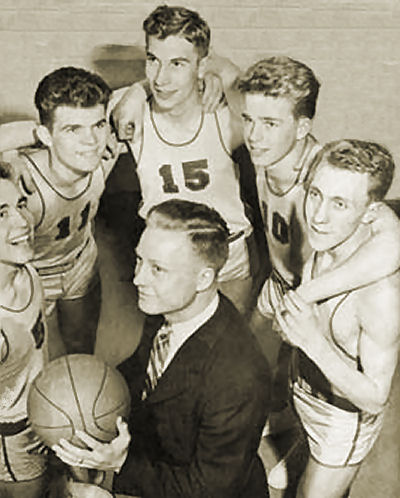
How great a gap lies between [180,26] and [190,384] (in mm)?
1081

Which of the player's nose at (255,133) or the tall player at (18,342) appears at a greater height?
the player's nose at (255,133)

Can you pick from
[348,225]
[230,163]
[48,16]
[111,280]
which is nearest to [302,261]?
[348,225]

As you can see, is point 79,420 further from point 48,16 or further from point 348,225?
point 48,16

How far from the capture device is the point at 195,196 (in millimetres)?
2830

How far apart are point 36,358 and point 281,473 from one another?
88 cm

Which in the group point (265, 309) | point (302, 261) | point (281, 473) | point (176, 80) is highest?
point (176, 80)

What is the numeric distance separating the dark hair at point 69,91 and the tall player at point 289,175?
0.44m

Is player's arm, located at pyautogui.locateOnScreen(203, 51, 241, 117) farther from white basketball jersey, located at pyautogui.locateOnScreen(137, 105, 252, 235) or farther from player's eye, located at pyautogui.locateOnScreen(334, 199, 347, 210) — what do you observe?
player's eye, located at pyautogui.locateOnScreen(334, 199, 347, 210)

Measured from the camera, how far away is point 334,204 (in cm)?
267

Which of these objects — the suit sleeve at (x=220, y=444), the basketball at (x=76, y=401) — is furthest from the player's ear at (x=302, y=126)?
the basketball at (x=76, y=401)

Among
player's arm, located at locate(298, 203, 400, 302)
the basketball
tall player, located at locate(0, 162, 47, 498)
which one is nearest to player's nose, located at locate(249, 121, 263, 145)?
player's arm, located at locate(298, 203, 400, 302)

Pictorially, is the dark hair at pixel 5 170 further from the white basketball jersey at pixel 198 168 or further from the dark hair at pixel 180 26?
the dark hair at pixel 180 26

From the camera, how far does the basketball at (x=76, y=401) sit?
2730 millimetres

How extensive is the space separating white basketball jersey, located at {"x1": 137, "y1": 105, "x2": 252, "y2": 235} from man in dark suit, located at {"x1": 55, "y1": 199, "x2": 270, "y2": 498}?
0.17ft
